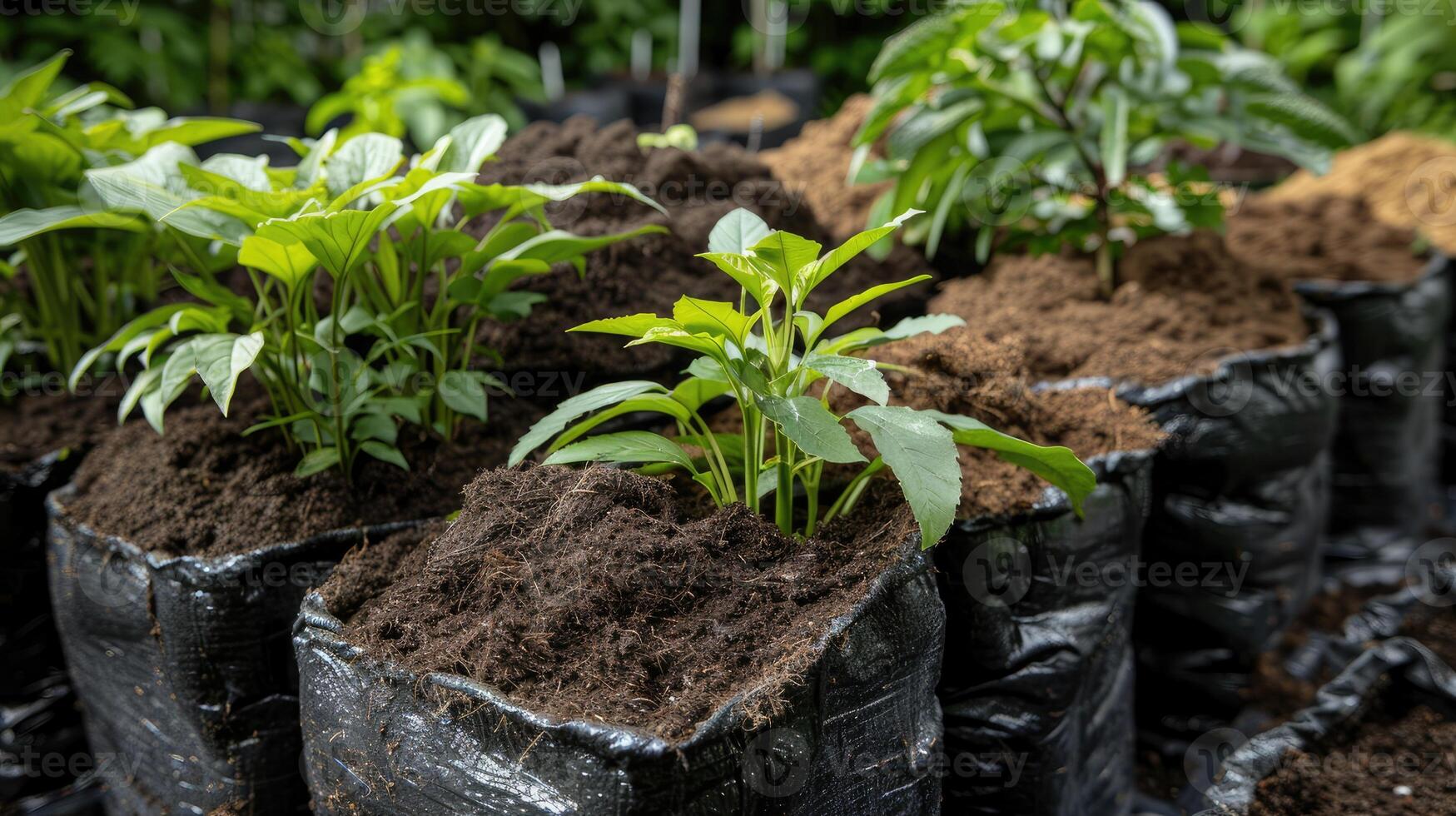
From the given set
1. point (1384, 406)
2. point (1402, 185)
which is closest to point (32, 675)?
point (1384, 406)

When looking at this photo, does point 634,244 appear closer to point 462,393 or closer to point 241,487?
point 462,393

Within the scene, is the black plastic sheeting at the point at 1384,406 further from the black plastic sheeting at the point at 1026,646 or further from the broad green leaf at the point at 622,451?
the broad green leaf at the point at 622,451

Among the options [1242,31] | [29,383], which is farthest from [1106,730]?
[1242,31]

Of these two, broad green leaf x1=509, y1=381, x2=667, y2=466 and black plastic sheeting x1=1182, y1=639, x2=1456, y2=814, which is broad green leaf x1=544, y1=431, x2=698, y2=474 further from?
black plastic sheeting x1=1182, y1=639, x2=1456, y2=814

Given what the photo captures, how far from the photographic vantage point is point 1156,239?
2324mm

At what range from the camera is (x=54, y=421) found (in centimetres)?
191

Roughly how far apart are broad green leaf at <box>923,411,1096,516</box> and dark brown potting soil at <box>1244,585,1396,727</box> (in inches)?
42.6

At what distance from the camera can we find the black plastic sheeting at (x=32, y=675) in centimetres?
179

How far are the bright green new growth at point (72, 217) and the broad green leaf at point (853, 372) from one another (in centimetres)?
97

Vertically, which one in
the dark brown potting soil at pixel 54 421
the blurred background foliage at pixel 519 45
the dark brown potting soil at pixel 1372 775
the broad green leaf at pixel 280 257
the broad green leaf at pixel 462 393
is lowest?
the dark brown potting soil at pixel 1372 775

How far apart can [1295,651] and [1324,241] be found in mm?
1143

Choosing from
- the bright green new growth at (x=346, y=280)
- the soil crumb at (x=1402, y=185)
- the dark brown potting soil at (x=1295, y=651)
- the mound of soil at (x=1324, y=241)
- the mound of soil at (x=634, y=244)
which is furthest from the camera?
the soil crumb at (x=1402, y=185)

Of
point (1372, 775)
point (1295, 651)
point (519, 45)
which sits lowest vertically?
point (1295, 651)

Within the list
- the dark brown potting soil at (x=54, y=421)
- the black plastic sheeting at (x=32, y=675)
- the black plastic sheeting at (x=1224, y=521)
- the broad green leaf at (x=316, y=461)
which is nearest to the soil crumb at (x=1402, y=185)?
the black plastic sheeting at (x=1224, y=521)
